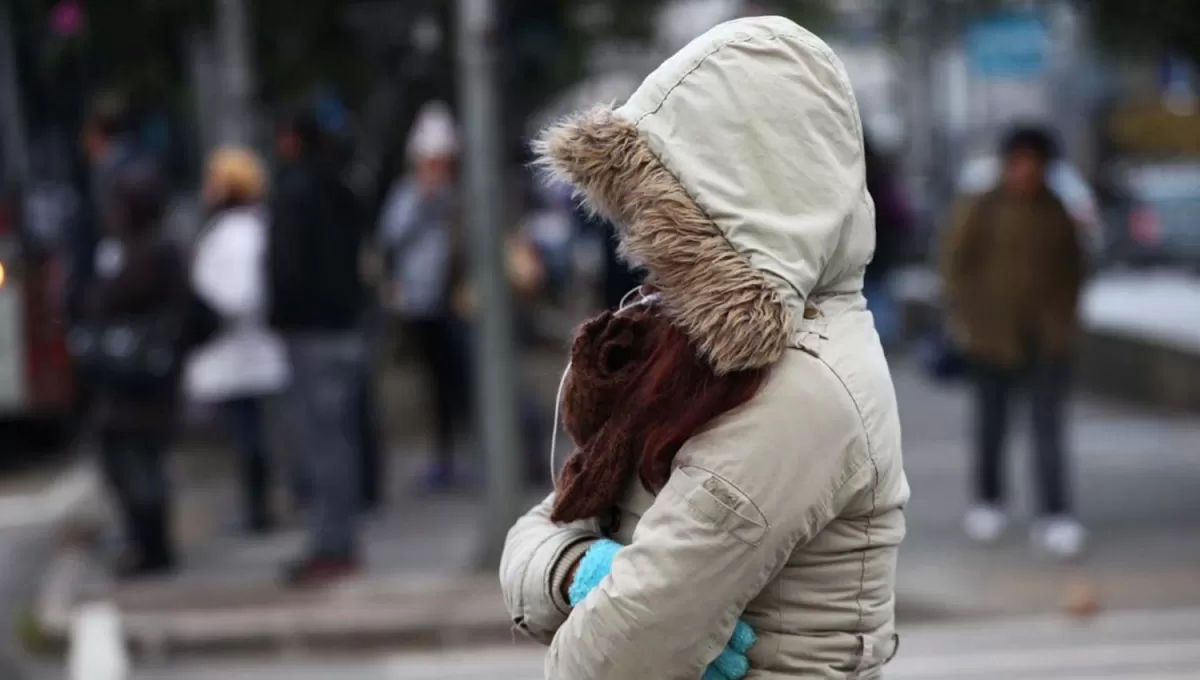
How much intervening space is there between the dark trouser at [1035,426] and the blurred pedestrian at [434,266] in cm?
298

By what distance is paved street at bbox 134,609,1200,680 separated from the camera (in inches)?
266

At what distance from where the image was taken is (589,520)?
7.89 feet

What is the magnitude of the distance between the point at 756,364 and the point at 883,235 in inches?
387

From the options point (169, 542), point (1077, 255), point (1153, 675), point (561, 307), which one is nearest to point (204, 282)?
point (169, 542)

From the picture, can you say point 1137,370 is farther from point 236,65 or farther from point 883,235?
point 236,65

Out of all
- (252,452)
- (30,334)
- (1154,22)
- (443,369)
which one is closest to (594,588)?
(1154,22)

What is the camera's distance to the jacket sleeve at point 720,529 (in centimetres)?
213

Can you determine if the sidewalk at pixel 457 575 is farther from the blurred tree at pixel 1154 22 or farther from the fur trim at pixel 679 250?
the fur trim at pixel 679 250

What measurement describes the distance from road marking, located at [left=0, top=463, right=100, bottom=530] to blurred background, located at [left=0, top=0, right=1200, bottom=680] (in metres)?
0.04

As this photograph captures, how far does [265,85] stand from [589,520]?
52.1ft

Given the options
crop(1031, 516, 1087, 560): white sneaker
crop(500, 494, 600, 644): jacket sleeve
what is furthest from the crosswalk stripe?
crop(500, 494, 600, 644): jacket sleeve

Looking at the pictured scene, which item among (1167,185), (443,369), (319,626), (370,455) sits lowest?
(1167,185)

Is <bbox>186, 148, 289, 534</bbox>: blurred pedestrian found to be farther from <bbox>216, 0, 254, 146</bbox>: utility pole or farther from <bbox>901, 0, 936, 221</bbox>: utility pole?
<bbox>901, 0, 936, 221</bbox>: utility pole

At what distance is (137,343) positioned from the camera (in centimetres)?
826
